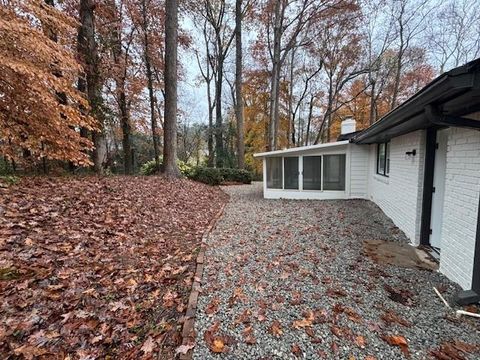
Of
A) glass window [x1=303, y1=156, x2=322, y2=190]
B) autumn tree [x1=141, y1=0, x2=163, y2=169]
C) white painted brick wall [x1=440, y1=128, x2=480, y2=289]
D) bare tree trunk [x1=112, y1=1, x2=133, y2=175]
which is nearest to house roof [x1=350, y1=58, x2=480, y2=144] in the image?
white painted brick wall [x1=440, y1=128, x2=480, y2=289]

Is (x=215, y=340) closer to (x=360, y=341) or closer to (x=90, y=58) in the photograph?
(x=360, y=341)

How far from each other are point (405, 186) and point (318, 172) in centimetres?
421

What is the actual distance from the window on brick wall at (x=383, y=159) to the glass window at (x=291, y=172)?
287cm

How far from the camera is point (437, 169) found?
13.7 ft

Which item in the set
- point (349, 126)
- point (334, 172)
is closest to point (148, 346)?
point (334, 172)

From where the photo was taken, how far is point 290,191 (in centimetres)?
961

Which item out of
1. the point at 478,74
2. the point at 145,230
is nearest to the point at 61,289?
the point at 145,230

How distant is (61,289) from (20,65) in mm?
3625

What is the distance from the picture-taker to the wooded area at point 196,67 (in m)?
4.74

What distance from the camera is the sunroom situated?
8859mm

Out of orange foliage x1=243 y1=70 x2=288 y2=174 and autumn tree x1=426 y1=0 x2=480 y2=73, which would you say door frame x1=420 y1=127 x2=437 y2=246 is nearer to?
autumn tree x1=426 y1=0 x2=480 y2=73

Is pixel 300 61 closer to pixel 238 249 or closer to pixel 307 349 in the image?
pixel 238 249

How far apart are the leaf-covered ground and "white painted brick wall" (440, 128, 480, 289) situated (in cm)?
343

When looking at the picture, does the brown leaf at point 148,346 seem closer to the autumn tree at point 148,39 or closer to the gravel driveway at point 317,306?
the gravel driveway at point 317,306
